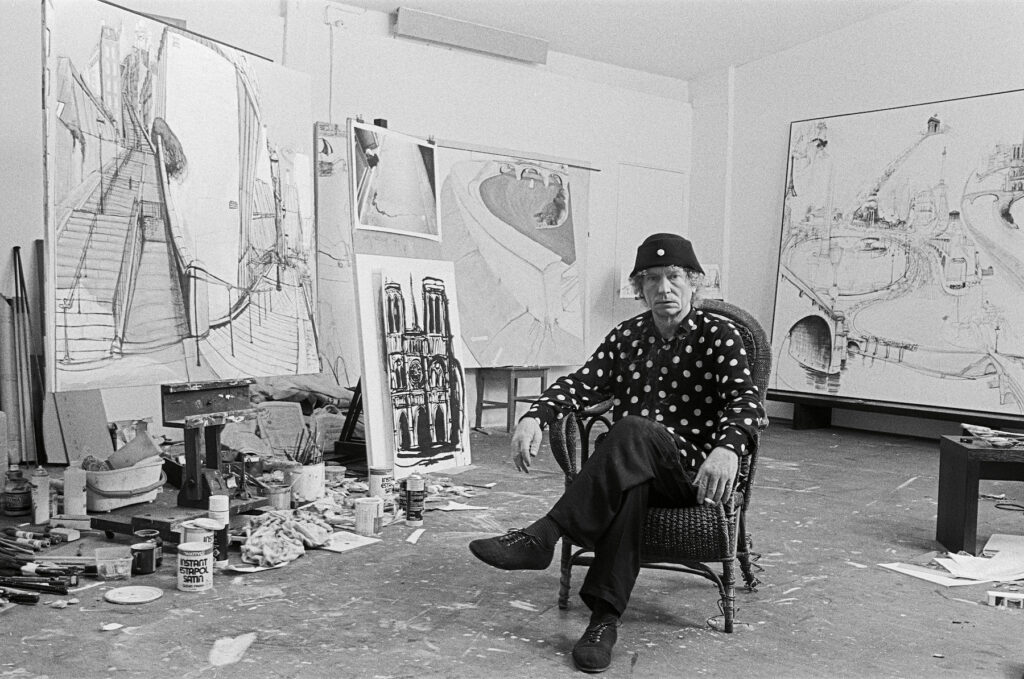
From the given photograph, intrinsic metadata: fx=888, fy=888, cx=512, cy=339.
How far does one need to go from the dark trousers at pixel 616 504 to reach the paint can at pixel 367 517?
1.35 meters

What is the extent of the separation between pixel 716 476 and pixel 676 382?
427 millimetres

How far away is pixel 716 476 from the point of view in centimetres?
241

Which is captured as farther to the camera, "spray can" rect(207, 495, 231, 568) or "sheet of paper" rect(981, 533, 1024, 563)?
"sheet of paper" rect(981, 533, 1024, 563)

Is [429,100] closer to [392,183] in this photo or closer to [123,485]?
[392,183]

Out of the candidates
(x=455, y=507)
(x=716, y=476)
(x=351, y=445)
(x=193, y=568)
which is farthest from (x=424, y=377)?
(x=716, y=476)

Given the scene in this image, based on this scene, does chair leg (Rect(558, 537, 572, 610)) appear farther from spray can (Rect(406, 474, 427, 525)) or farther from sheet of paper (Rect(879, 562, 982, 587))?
sheet of paper (Rect(879, 562, 982, 587))

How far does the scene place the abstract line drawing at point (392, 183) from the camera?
451cm

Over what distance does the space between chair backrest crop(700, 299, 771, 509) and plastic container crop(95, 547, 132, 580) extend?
2017 mm

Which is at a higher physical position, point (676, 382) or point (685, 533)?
point (676, 382)

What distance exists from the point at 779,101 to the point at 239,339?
5.54m

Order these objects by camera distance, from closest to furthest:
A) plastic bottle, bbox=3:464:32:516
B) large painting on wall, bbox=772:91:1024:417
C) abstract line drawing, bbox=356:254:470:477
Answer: plastic bottle, bbox=3:464:32:516 < abstract line drawing, bbox=356:254:470:477 < large painting on wall, bbox=772:91:1024:417

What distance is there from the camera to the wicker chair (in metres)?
2.50

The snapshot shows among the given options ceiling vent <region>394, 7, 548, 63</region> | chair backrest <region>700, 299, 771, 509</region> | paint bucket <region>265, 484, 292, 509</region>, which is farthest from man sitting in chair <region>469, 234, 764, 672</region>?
ceiling vent <region>394, 7, 548, 63</region>

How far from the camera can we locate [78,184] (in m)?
3.07
